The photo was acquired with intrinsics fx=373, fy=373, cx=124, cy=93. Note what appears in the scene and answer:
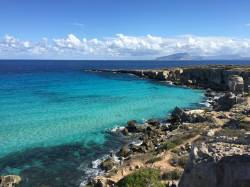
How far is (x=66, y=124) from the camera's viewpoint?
2115 inches

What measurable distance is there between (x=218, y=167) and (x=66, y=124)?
137ft

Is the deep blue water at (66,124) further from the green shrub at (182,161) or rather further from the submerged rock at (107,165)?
the green shrub at (182,161)

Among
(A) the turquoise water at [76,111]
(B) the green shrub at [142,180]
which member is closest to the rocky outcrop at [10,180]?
(A) the turquoise water at [76,111]

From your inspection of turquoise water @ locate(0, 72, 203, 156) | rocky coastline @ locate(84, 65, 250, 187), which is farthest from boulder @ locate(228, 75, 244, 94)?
turquoise water @ locate(0, 72, 203, 156)

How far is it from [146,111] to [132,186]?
43.3 metres

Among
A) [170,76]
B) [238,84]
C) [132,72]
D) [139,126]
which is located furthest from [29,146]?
[132,72]

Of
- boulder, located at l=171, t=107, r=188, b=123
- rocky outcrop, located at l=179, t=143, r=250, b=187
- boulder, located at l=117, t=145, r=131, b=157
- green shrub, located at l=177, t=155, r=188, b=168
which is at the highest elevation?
rocky outcrop, located at l=179, t=143, r=250, b=187

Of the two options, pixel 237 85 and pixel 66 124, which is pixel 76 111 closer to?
pixel 66 124

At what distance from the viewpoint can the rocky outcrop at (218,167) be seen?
43.3ft

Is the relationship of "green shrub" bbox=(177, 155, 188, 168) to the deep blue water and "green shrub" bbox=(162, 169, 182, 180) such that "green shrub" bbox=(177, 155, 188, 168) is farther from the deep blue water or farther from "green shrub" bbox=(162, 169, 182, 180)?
the deep blue water

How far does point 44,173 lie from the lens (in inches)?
1308

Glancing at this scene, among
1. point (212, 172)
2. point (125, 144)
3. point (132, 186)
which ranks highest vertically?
point (212, 172)

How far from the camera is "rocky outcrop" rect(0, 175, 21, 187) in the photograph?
29461 millimetres

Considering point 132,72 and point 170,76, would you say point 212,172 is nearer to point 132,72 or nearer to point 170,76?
point 170,76
